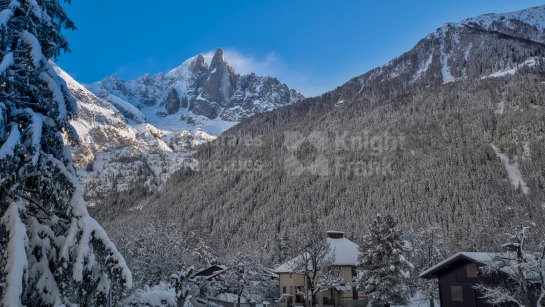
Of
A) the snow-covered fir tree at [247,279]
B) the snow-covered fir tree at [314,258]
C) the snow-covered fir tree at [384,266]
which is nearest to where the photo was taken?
the snow-covered fir tree at [314,258]

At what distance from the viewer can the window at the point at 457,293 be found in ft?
132

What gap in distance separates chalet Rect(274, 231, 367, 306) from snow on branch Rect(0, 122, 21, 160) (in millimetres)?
54838

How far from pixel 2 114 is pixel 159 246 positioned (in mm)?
47079

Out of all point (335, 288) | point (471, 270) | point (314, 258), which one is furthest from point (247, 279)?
point (471, 270)

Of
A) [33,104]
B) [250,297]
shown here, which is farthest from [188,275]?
[250,297]

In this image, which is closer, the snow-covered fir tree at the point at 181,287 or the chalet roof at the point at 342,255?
the snow-covered fir tree at the point at 181,287

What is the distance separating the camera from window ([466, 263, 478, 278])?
129ft

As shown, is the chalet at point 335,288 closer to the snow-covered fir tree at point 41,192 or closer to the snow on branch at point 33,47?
the snow-covered fir tree at point 41,192

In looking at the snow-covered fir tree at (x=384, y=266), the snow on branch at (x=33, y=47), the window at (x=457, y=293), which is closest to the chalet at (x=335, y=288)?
the snow-covered fir tree at (x=384, y=266)

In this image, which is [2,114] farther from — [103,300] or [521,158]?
[521,158]

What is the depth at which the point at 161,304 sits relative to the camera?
31.9m

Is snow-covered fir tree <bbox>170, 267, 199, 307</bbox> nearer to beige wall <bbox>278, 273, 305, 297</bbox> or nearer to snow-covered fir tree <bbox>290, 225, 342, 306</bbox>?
snow-covered fir tree <bbox>290, 225, 342, 306</bbox>

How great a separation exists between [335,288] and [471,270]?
22.7m

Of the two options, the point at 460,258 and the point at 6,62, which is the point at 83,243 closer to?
the point at 6,62
